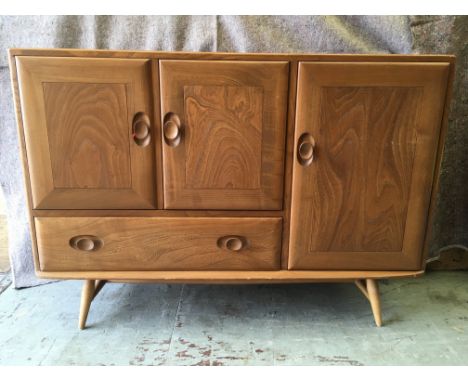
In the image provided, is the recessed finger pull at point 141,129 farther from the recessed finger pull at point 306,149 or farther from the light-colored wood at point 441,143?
the light-colored wood at point 441,143

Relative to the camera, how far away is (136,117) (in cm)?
85

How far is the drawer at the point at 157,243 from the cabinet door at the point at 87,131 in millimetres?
59

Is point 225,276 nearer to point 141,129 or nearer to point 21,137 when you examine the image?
point 141,129

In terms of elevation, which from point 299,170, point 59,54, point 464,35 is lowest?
point 299,170

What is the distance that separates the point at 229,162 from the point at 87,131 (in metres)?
0.35

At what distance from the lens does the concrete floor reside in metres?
0.93

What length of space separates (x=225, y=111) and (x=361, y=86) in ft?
1.07

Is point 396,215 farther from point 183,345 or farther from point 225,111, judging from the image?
point 183,345

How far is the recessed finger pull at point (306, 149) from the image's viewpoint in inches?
33.9

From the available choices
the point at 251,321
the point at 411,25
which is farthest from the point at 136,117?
the point at 411,25

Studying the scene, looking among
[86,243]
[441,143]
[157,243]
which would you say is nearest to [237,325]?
[157,243]

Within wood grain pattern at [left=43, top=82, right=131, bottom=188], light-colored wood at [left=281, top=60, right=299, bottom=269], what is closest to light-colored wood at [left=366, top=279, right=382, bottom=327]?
light-colored wood at [left=281, top=60, right=299, bottom=269]

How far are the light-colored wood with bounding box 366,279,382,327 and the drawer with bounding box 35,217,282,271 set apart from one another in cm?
30

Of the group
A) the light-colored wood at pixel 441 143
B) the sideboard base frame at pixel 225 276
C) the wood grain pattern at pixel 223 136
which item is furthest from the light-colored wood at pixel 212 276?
the wood grain pattern at pixel 223 136
